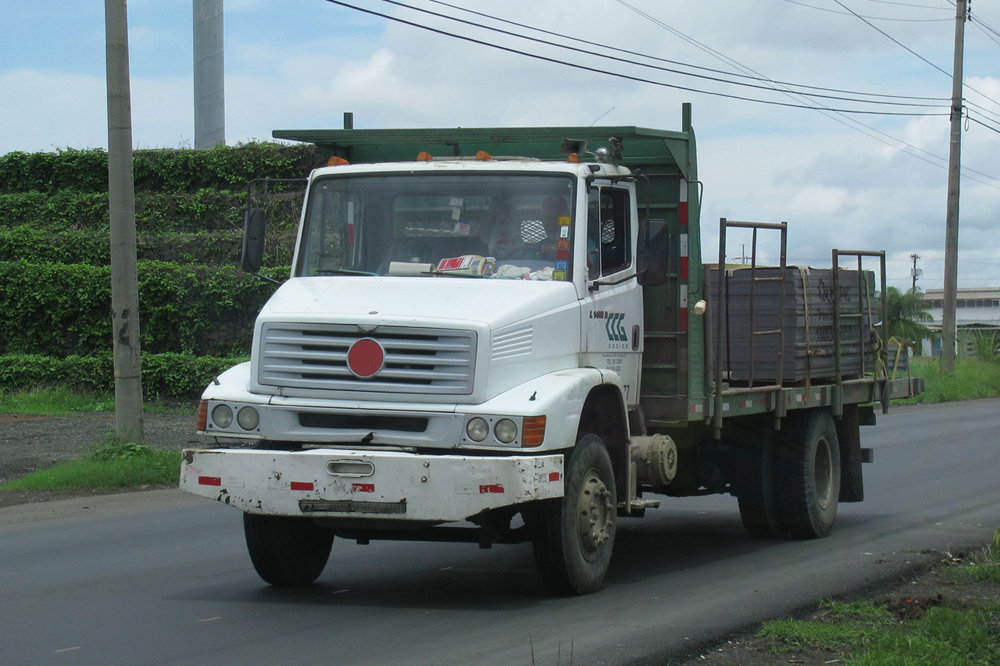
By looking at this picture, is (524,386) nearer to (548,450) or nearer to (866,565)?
(548,450)

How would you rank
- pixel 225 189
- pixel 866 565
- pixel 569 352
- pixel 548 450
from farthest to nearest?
pixel 225 189
pixel 866 565
pixel 569 352
pixel 548 450

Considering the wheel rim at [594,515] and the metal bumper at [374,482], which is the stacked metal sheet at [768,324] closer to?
the wheel rim at [594,515]

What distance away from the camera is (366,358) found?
7672mm

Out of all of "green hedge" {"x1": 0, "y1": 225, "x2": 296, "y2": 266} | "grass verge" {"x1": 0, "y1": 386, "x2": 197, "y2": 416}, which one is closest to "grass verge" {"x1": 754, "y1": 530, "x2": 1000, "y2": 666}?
"grass verge" {"x1": 0, "y1": 386, "x2": 197, "y2": 416}

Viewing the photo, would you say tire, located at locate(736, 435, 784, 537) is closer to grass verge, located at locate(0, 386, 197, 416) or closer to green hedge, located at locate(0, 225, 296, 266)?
grass verge, located at locate(0, 386, 197, 416)

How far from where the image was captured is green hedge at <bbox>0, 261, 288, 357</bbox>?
1032 inches

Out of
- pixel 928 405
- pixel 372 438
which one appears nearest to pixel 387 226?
pixel 372 438

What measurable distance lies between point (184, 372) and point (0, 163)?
10.2m

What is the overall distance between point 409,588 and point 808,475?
163 inches

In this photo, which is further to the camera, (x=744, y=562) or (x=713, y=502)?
(x=713, y=502)

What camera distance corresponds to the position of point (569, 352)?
27.5ft

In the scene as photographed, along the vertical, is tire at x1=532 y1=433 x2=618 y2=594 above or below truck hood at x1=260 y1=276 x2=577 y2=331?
below

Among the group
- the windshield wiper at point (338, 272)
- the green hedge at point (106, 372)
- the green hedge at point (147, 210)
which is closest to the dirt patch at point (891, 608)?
the windshield wiper at point (338, 272)

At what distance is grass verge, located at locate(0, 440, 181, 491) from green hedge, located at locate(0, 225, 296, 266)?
41.6 feet
